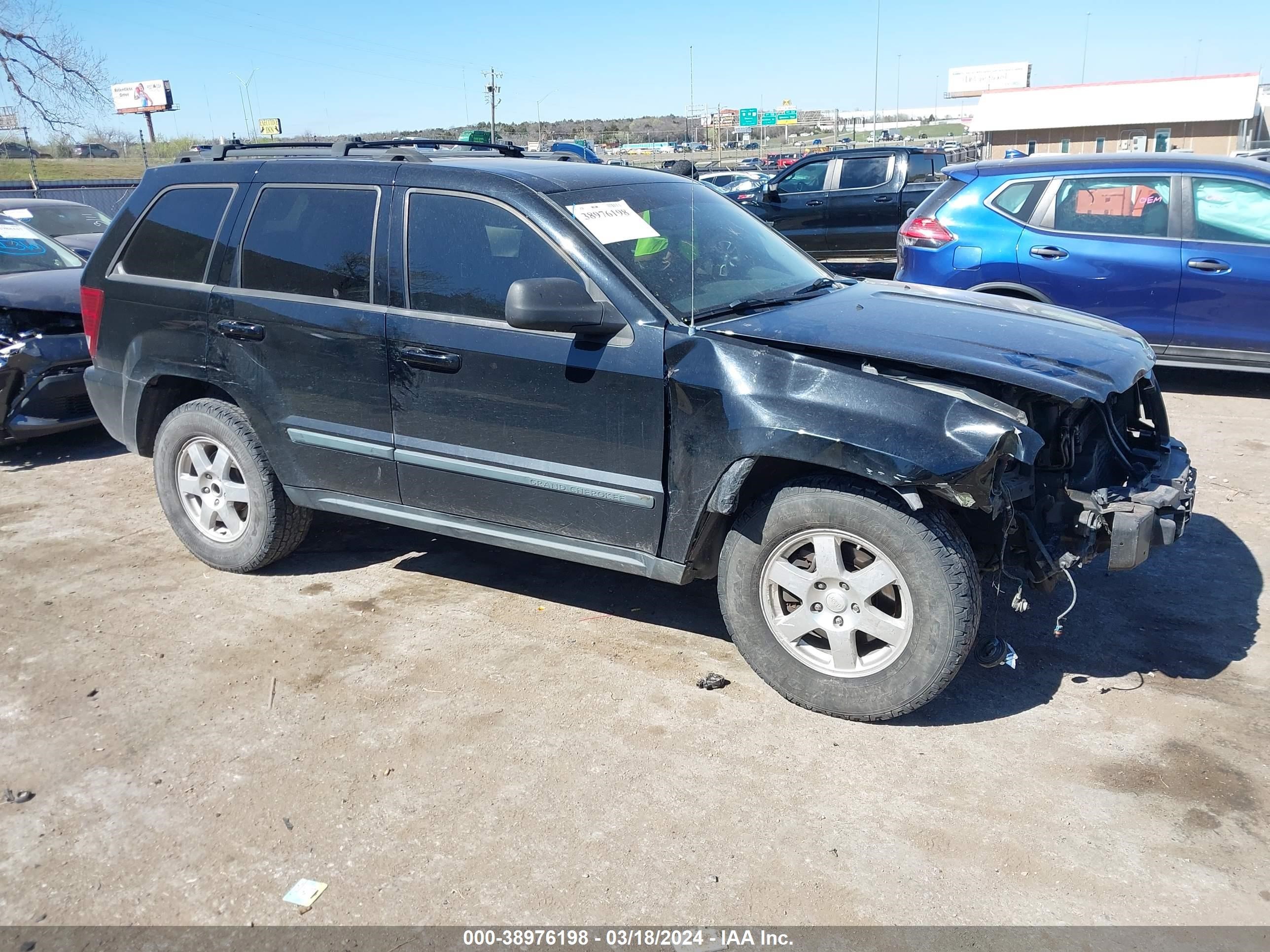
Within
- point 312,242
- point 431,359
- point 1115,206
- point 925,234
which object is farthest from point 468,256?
point 1115,206

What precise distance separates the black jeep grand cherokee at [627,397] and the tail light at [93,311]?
3 cm

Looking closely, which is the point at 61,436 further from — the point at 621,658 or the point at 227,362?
the point at 621,658

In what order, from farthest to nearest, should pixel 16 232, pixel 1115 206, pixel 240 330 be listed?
1. pixel 16 232
2. pixel 1115 206
3. pixel 240 330

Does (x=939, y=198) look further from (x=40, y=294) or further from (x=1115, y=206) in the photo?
(x=40, y=294)

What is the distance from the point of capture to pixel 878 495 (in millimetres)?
3373

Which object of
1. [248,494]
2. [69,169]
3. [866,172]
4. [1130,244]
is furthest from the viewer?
[69,169]

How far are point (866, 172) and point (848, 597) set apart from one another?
11087 millimetres

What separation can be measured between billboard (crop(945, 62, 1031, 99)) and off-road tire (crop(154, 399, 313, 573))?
86.0 m

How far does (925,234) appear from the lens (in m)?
7.94

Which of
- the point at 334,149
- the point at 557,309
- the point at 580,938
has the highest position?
the point at 334,149

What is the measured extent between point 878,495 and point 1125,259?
5.02m

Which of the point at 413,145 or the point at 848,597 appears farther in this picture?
the point at 413,145

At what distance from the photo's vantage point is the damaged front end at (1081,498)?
3.42 metres

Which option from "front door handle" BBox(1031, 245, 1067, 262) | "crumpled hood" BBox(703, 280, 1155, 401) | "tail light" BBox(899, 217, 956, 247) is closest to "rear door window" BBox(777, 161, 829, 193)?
"tail light" BBox(899, 217, 956, 247)
